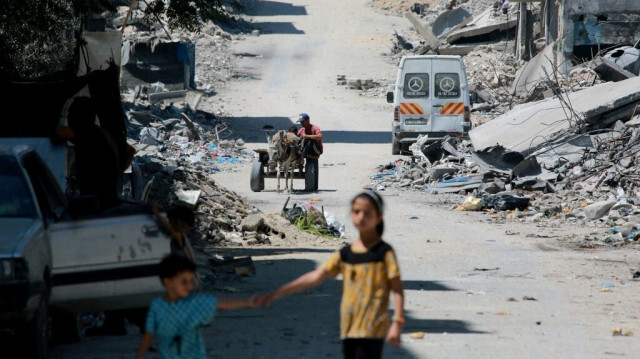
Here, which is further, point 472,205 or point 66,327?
point 472,205

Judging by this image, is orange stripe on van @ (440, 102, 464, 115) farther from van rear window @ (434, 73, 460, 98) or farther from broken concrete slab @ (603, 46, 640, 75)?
broken concrete slab @ (603, 46, 640, 75)

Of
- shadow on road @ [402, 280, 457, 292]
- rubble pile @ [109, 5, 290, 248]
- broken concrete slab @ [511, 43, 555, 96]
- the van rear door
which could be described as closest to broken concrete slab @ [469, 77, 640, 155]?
the van rear door

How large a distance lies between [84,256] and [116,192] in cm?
157

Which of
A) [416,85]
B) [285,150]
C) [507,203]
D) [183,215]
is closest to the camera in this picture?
[183,215]

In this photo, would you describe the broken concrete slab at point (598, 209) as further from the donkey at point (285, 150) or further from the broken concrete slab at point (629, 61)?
the broken concrete slab at point (629, 61)

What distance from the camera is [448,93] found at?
2722cm

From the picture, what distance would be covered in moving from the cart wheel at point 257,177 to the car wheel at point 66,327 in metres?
13.1

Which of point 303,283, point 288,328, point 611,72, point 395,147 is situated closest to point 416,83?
point 395,147

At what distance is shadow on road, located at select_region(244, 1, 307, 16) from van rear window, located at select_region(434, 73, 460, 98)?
37.4 metres

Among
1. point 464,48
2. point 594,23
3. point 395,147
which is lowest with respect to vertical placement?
point 395,147

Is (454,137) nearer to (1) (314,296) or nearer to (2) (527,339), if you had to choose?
(1) (314,296)

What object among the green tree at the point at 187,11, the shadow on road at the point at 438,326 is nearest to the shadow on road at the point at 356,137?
the green tree at the point at 187,11

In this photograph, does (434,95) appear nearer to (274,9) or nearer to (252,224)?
(252,224)

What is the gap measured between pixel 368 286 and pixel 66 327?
3364mm
